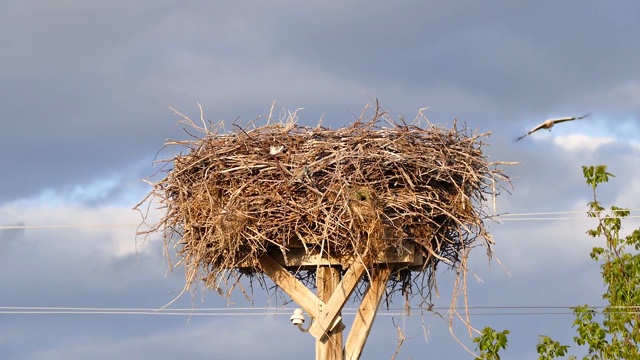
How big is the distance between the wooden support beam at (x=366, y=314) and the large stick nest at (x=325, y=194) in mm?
354

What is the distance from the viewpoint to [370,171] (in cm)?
1143

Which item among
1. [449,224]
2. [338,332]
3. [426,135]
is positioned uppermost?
[426,135]

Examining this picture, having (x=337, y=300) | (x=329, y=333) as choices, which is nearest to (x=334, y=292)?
(x=337, y=300)

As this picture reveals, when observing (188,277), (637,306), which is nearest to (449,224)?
(188,277)

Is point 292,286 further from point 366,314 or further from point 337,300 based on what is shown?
point 366,314

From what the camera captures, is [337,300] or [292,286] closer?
[337,300]

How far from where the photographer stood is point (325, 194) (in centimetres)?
1129

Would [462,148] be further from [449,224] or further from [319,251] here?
[319,251]

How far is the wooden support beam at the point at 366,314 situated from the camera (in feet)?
38.4

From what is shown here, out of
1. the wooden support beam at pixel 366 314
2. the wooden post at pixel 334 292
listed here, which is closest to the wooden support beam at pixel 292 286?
the wooden post at pixel 334 292

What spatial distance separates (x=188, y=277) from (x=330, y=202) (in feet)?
4.87

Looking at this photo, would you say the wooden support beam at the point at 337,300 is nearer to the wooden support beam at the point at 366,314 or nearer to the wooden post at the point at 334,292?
the wooden post at the point at 334,292

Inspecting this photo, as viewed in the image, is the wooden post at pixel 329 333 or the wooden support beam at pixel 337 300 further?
the wooden post at pixel 329 333

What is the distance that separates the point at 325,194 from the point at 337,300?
90 cm
